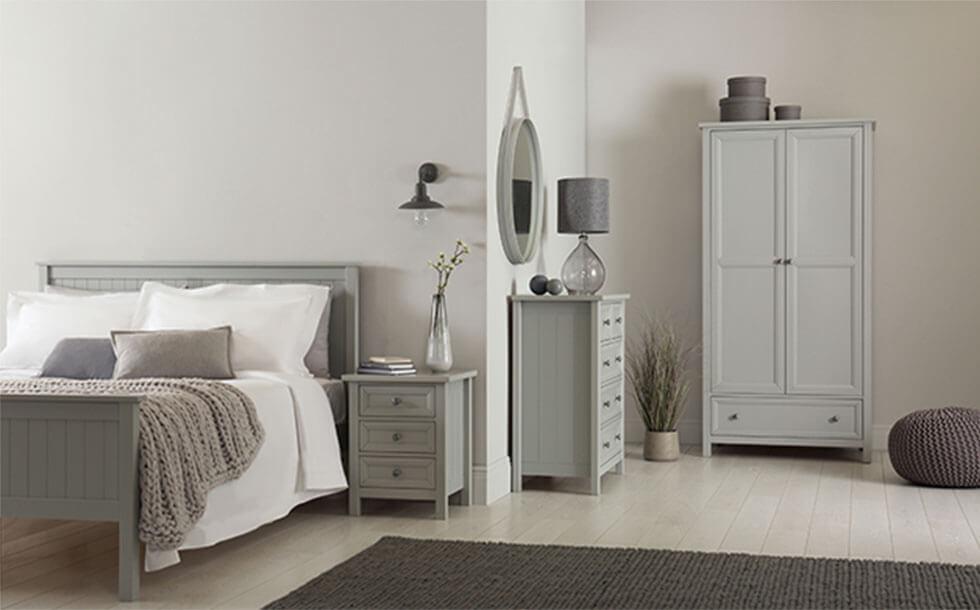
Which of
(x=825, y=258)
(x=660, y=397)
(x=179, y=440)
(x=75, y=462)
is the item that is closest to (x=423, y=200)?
(x=179, y=440)

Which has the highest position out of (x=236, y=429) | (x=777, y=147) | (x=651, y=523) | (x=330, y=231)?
(x=777, y=147)

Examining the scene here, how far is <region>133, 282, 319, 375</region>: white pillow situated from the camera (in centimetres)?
534

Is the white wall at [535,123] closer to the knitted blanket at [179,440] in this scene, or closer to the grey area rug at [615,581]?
the grey area rug at [615,581]

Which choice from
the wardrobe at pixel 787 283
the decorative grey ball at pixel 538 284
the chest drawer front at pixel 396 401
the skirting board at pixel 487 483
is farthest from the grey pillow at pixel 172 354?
the wardrobe at pixel 787 283

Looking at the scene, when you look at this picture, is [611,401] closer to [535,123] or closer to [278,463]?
[535,123]

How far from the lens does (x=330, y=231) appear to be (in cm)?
577

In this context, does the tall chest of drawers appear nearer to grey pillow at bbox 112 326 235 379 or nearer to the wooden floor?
the wooden floor

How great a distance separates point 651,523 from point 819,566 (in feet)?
3.18

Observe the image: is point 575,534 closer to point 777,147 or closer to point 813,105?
point 777,147

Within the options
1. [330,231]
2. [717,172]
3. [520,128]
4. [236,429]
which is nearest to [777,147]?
[717,172]

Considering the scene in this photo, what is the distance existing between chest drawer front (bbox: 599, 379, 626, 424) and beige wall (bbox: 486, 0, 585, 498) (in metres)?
0.45

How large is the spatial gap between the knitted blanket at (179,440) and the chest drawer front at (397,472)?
28.6 inches

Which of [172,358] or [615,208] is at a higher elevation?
[615,208]

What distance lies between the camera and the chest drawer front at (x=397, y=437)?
Answer: 207 inches
